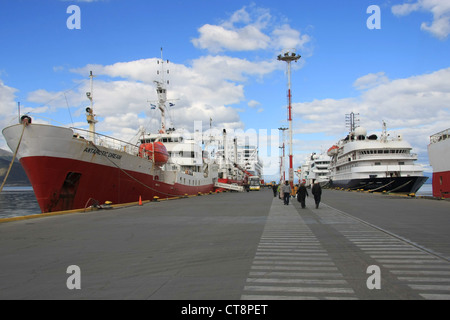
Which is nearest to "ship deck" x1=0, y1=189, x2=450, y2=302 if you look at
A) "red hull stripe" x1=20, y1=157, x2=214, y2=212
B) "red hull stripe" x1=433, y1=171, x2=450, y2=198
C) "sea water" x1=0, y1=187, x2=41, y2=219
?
"red hull stripe" x1=20, y1=157, x2=214, y2=212

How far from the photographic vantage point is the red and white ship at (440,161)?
2483 centimetres

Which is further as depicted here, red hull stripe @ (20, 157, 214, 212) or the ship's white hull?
red hull stripe @ (20, 157, 214, 212)

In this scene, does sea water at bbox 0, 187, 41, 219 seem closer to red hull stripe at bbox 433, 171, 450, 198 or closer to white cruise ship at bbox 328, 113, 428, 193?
red hull stripe at bbox 433, 171, 450, 198

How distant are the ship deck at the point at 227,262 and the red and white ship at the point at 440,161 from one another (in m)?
16.8

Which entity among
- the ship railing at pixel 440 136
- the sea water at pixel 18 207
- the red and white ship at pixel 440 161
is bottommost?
the sea water at pixel 18 207

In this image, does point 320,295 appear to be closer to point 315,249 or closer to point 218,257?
point 218,257

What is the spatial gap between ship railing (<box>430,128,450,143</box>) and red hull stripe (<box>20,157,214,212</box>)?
2357 cm

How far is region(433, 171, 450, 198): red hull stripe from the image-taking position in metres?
25.0
